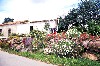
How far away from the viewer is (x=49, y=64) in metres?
10.6

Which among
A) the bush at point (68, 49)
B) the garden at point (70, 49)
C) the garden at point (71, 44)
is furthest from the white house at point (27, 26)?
the bush at point (68, 49)

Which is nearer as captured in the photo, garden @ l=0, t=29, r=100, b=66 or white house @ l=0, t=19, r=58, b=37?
garden @ l=0, t=29, r=100, b=66

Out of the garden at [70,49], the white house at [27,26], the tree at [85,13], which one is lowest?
the garden at [70,49]

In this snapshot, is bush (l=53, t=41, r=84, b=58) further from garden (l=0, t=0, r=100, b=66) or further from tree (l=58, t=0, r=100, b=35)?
tree (l=58, t=0, r=100, b=35)

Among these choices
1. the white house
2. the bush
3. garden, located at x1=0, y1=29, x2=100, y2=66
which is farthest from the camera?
the white house


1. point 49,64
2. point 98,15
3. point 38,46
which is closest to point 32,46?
point 38,46

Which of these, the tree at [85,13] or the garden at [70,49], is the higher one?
the tree at [85,13]

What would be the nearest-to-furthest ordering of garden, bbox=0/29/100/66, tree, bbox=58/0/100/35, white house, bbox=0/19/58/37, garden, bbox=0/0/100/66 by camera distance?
garden, bbox=0/29/100/66 < garden, bbox=0/0/100/66 < tree, bbox=58/0/100/35 < white house, bbox=0/19/58/37

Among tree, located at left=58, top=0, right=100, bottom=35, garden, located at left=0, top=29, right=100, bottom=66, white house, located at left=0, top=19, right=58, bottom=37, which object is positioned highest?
tree, located at left=58, top=0, right=100, bottom=35

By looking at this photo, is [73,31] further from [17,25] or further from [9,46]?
[17,25]

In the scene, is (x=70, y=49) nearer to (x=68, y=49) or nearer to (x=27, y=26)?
(x=68, y=49)

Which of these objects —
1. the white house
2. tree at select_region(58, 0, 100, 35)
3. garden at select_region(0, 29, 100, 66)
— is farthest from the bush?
the white house

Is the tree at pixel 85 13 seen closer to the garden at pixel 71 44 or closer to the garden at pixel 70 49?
the garden at pixel 71 44

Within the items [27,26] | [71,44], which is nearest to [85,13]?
[71,44]
